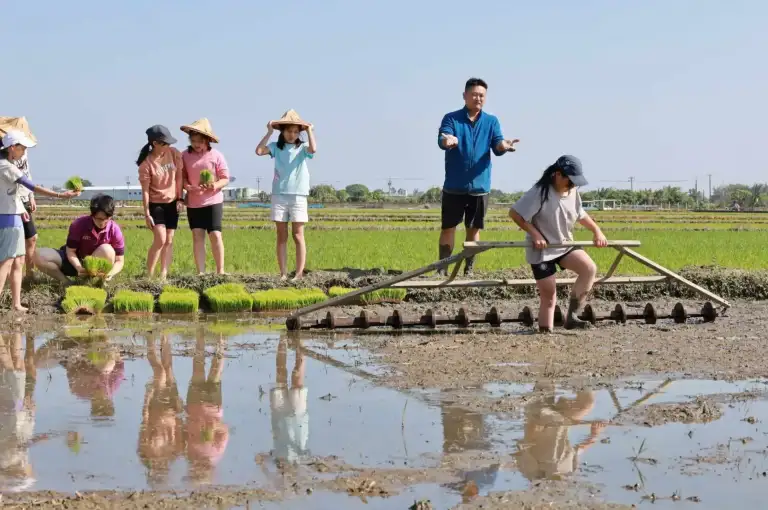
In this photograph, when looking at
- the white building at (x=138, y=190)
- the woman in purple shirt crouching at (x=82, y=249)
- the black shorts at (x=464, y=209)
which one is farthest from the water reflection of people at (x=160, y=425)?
Answer: the white building at (x=138, y=190)

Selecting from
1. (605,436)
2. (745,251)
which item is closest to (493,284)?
(605,436)

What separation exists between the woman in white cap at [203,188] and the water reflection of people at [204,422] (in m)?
3.59

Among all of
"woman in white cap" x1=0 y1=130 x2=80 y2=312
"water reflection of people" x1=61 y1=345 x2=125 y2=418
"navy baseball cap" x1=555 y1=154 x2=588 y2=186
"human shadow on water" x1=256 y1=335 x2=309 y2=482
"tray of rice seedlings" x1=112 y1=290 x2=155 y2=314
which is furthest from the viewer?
A: "tray of rice seedlings" x1=112 y1=290 x2=155 y2=314

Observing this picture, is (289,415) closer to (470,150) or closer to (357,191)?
(470,150)

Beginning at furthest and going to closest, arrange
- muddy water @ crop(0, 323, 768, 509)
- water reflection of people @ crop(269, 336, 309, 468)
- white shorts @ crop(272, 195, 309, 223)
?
1. white shorts @ crop(272, 195, 309, 223)
2. water reflection of people @ crop(269, 336, 309, 468)
3. muddy water @ crop(0, 323, 768, 509)

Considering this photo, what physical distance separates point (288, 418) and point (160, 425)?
0.59 m

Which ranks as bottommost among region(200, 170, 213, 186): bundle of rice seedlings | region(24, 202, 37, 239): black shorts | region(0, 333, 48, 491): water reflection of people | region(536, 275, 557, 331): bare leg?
region(0, 333, 48, 491): water reflection of people

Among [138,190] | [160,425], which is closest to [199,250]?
[160,425]

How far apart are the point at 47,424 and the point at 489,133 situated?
6.59m

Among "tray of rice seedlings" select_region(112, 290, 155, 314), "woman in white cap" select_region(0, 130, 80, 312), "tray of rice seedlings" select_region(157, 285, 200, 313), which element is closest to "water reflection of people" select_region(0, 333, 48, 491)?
"woman in white cap" select_region(0, 130, 80, 312)

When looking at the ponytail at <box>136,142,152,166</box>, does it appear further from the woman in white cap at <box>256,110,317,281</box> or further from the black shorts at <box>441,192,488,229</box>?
the black shorts at <box>441,192,488,229</box>

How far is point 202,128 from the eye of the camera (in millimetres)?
10008

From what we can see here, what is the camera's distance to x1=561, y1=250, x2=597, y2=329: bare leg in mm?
7670

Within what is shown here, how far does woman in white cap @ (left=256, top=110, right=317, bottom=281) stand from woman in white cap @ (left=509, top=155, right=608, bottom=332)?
2.93 m
